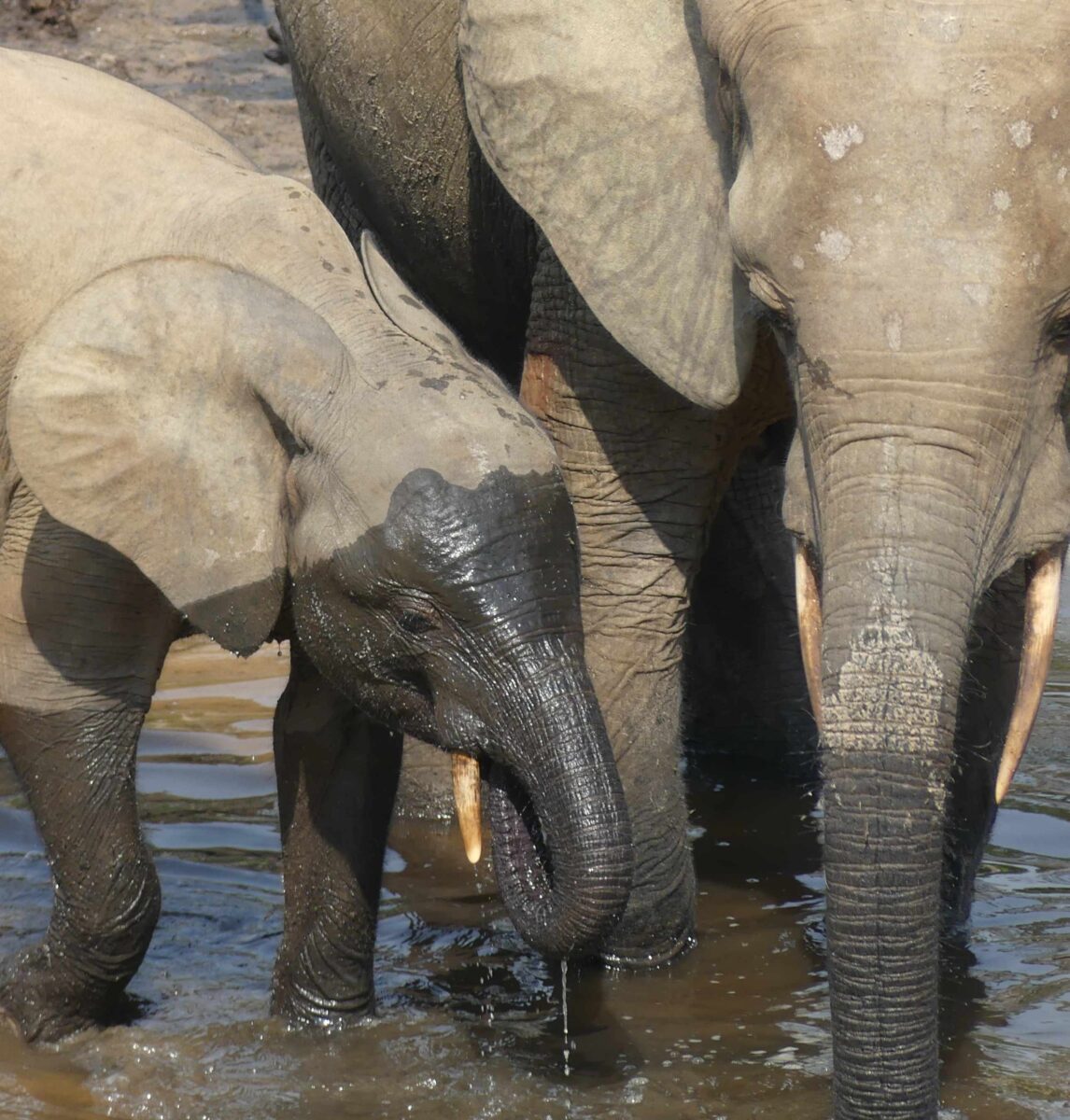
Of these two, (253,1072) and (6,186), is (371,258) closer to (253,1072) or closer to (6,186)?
(6,186)

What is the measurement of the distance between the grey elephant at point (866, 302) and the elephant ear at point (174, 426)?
705 millimetres

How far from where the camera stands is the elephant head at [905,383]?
334 cm

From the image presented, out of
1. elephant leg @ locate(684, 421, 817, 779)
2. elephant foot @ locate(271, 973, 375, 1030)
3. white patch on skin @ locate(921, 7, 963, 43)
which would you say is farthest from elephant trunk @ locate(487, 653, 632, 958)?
elephant leg @ locate(684, 421, 817, 779)

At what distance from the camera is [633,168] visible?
4051 millimetres

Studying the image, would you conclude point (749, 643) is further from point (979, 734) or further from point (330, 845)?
point (330, 845)

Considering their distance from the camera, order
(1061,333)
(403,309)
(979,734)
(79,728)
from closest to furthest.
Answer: (1061,333) < (403,309) < (79,728) < (979,734)

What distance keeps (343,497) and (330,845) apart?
92 centimetres

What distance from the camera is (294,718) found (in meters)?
4.20

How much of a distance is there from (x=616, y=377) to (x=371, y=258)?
2.18 feet

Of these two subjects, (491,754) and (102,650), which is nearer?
(491,754)

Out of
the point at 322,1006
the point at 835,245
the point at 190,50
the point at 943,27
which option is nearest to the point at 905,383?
the point at 835,245

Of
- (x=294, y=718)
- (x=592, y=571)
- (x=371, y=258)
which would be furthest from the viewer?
(x=592, y=571)

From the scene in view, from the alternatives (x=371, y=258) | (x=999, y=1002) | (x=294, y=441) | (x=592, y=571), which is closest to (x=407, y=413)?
(x=294, y=441)

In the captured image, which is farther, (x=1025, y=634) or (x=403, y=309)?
(x=403, y=309)
